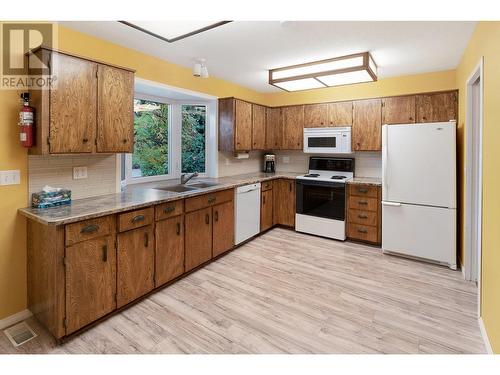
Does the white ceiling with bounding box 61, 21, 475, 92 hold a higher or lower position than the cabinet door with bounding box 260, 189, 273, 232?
higher

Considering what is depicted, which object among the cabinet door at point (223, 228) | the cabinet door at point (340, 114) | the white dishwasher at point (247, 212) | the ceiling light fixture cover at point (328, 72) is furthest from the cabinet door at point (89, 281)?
the cabinet door at point (340, 114)

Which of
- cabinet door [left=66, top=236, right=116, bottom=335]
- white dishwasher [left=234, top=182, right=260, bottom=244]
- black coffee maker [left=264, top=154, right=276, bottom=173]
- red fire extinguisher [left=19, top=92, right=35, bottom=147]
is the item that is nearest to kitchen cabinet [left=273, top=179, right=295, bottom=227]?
black coffee maker [left=264, top=154, right=276, bottom=173]

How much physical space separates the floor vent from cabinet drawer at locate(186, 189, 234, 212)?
1530mm

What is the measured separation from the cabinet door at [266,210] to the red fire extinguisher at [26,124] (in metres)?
2.92

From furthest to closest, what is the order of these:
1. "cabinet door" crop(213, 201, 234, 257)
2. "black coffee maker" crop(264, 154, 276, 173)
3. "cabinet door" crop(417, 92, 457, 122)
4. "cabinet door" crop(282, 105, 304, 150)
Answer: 1. "black coffee maker" crop(264, 154, 276, 173)
2. "cabinet door" crop(282, 105, 304, 150)
3. "cabinet door" crop(417, 92, 457, 122)
4. "cabinet door" crop(213, 201, 234, 257)

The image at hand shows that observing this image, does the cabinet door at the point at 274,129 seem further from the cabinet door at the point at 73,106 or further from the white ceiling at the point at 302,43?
the cabinet door at the point at 73,106

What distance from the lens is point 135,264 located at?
2398 millimetres

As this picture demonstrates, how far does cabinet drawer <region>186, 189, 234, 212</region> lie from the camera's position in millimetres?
2938

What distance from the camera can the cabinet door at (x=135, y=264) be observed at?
7.51 ft

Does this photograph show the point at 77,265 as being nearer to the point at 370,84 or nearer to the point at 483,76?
the point at 483,76

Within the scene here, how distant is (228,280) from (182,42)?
97.2 inches

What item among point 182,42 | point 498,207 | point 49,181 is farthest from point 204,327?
point 182,42

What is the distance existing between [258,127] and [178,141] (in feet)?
4.52

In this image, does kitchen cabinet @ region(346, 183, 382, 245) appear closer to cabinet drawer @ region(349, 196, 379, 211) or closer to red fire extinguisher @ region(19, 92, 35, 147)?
cabinet drawer @ region(349, 196, 379, 211)
